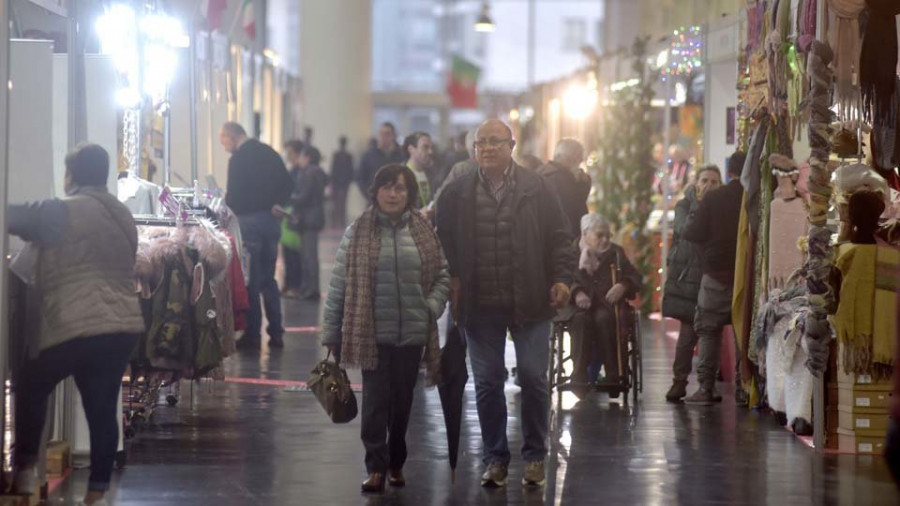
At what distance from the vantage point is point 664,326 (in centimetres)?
1598

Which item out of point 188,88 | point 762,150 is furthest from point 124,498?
point 188,88

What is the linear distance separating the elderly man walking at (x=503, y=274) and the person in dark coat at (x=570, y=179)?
3.44 meters

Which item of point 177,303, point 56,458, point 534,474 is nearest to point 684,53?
point 177,303

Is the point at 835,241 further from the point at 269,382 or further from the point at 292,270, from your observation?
the point at 292,270

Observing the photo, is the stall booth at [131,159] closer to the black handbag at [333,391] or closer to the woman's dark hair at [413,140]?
the black handbag at [333,391]

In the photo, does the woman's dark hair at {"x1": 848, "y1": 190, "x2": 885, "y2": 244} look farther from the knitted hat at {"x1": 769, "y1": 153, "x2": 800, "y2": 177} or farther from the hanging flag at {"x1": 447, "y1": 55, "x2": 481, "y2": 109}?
the hanging flag at {"x1": 447, "y1": 55, "x2": 481, "y2": 109}

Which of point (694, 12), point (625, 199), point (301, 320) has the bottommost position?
point (301, 320)

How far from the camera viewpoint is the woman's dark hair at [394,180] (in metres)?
7.88

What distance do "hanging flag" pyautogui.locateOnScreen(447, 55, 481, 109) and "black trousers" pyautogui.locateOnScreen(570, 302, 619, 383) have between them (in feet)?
77.1

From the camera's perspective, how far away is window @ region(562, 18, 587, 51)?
56281mm

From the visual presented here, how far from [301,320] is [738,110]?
6.31 m

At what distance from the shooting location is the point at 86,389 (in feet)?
23.8

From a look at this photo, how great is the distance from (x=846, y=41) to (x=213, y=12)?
713 cm

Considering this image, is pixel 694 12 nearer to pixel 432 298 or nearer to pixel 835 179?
pixel 835 179
